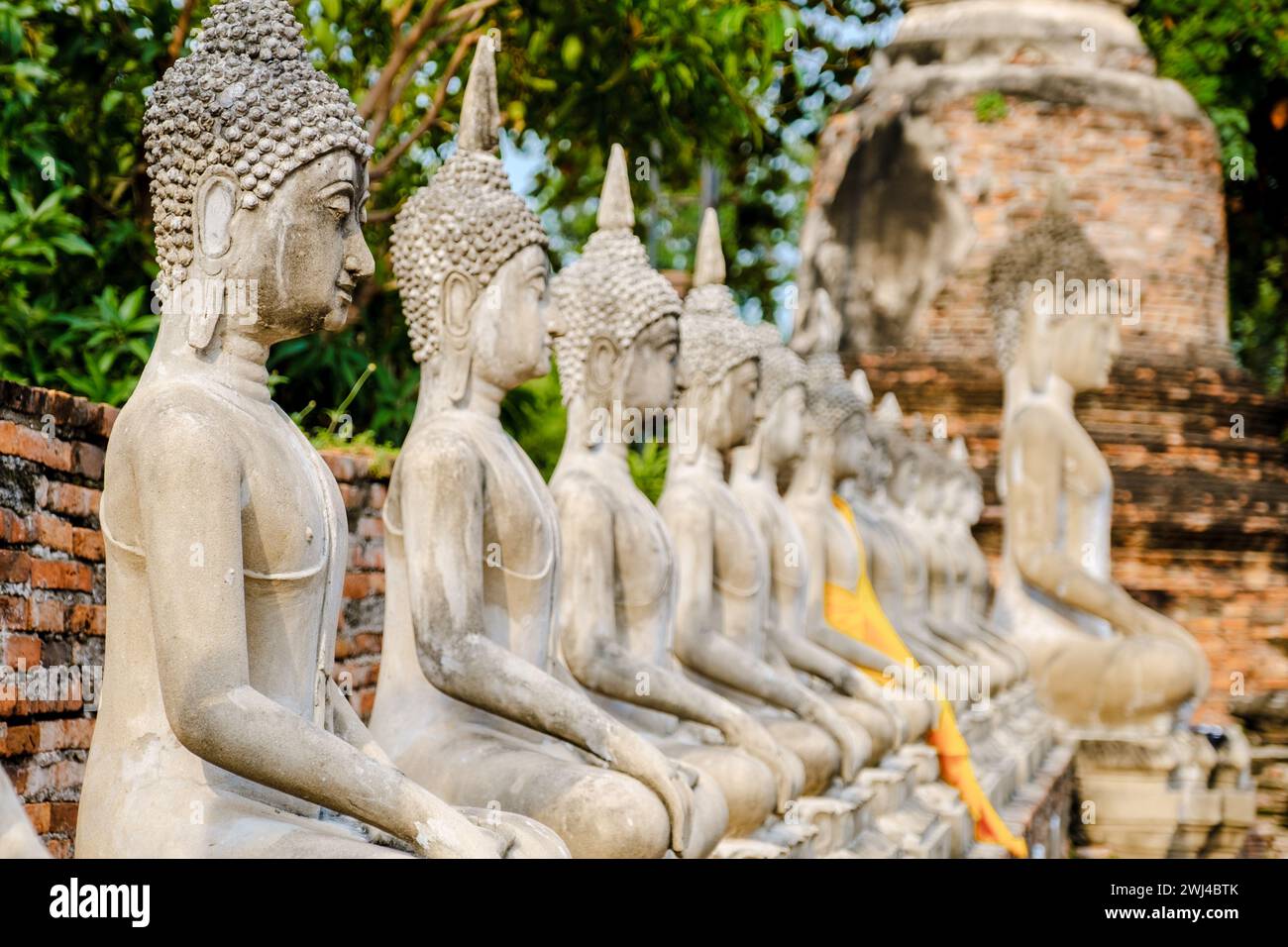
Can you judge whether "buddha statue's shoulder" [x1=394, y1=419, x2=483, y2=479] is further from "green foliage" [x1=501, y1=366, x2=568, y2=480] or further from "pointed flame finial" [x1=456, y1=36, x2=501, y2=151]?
"green foliage" [x1=501, y1=366, x2=568, y2=480]

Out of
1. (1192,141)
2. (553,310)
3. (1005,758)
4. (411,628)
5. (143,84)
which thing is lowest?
(1005,758)

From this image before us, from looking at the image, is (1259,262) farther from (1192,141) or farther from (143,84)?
(143,84)

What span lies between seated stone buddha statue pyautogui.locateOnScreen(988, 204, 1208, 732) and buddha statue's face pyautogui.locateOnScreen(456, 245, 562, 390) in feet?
25.5

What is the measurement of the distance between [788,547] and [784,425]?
0.60m

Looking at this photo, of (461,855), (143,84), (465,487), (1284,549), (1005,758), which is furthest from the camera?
(1284,549)

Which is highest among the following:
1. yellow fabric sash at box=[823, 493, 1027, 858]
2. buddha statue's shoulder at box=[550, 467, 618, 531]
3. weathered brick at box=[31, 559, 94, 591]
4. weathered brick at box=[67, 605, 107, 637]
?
buddha statue's shoulder at box=[550, 467, 618, 531]

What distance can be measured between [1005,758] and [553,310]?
563 cm

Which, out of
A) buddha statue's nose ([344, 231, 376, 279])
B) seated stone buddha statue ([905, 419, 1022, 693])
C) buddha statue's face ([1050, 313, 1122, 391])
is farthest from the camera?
buddha statue's face ([1050, 313, 1122, 391])

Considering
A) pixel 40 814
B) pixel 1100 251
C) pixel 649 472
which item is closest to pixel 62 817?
pixel 40 814

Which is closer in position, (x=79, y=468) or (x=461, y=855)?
(x=461, y=855)

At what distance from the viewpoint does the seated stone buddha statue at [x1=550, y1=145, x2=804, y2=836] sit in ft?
18.6
